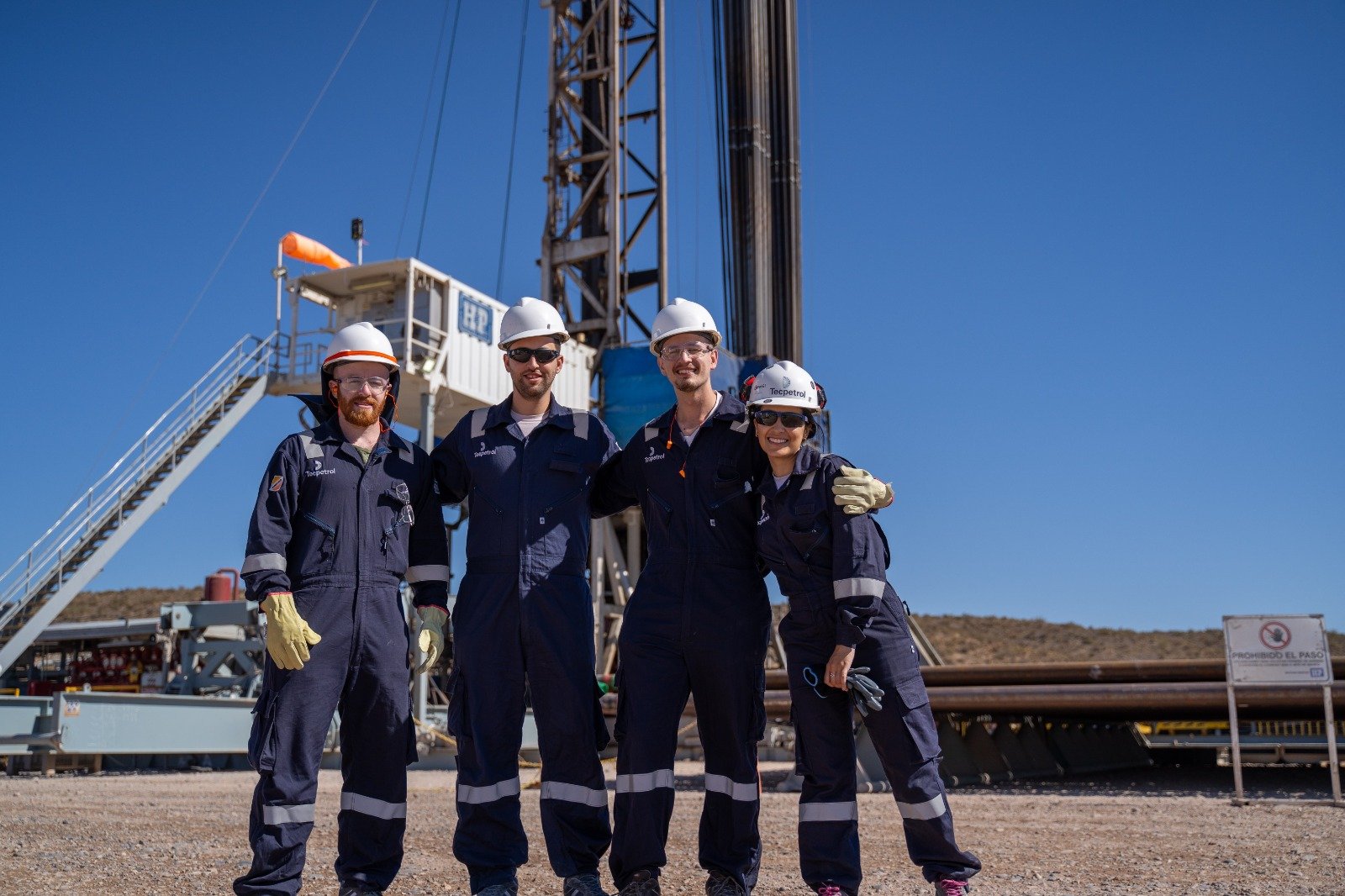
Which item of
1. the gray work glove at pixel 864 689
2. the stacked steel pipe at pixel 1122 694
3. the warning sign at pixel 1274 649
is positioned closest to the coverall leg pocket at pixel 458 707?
the gray work glove at pixel 864 689

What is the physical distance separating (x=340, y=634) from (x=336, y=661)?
96 mm

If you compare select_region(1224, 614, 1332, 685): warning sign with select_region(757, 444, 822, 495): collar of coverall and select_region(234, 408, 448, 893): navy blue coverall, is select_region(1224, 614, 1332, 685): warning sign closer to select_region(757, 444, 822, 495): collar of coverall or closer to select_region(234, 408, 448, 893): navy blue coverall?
select_region(757, 444, 822, 495): collar of coverall

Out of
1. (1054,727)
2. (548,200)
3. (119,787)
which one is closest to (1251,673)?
(1054,727)

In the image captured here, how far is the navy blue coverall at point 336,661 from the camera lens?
3969 millimetres

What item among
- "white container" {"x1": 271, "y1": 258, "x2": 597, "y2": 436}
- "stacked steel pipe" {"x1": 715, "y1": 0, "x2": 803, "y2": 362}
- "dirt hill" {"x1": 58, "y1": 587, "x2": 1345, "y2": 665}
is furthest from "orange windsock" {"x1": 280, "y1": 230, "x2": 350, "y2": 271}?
"dirt hill" {"x1": 58, "y1": 587, "x2": 1345, "y2": 665}

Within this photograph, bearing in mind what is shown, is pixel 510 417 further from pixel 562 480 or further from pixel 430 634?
pixel 430 634

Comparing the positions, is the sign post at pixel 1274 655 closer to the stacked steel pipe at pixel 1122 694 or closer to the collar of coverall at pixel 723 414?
the stacked steel pipe at pixel 1122 694

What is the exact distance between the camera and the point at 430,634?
4.56 m

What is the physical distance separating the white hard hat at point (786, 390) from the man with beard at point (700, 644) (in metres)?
0.20

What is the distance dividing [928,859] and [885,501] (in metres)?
1.27

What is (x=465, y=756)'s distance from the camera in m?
4.27

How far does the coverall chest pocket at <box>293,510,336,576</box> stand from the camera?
421cm

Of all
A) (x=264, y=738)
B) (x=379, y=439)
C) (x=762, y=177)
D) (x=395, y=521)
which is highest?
(x=762, y=177)

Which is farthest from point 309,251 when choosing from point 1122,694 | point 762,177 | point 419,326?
point 1122,694
